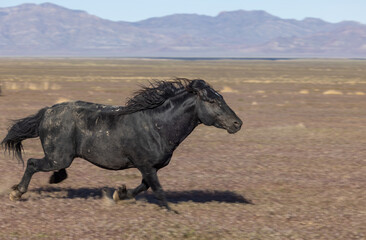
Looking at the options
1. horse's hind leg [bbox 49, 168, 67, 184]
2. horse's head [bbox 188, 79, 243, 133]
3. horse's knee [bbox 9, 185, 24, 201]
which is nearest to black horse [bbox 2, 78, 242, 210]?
horse's head [bbox 188, 79, 243, 133]

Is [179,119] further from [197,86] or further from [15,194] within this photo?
[15,194]

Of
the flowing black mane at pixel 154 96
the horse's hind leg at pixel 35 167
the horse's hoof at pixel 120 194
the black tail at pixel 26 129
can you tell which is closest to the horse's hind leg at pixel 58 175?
the horse's hind leg at pixel 35 167

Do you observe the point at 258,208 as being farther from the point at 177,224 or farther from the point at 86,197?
the point at 86,197

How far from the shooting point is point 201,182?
12.2 meters

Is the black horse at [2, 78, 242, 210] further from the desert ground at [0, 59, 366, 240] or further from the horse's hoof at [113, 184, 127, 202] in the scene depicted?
the desert ground at [0, 59, 366, 240]

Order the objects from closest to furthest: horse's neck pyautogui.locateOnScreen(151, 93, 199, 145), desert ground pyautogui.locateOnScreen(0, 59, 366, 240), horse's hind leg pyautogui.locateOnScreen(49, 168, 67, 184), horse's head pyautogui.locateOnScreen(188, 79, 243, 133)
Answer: desert ground pyautogui.locateOnScreen(0, 59, 366, 240) < horse's head pyautogui.locateOnScreen(188, 79, 243, 133) < horse's neck pyautogui.locateOnScreen(151, 93, 199, 145) < horse's hind leg pyautogui.locateOnScreen(49, 168, 67, 184)

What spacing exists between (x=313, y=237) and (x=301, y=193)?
10.2 ft

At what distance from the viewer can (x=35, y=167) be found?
9.38 m

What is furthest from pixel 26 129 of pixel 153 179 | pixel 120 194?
pixel 153 179

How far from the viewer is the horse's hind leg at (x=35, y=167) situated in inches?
363

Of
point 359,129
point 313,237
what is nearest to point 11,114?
point 359,129

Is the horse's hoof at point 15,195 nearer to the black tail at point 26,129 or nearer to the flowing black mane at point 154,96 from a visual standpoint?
the black tail at point 26,129

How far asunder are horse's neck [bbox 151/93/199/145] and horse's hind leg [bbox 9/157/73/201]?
1.52 meters

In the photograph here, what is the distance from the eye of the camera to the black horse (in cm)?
897
